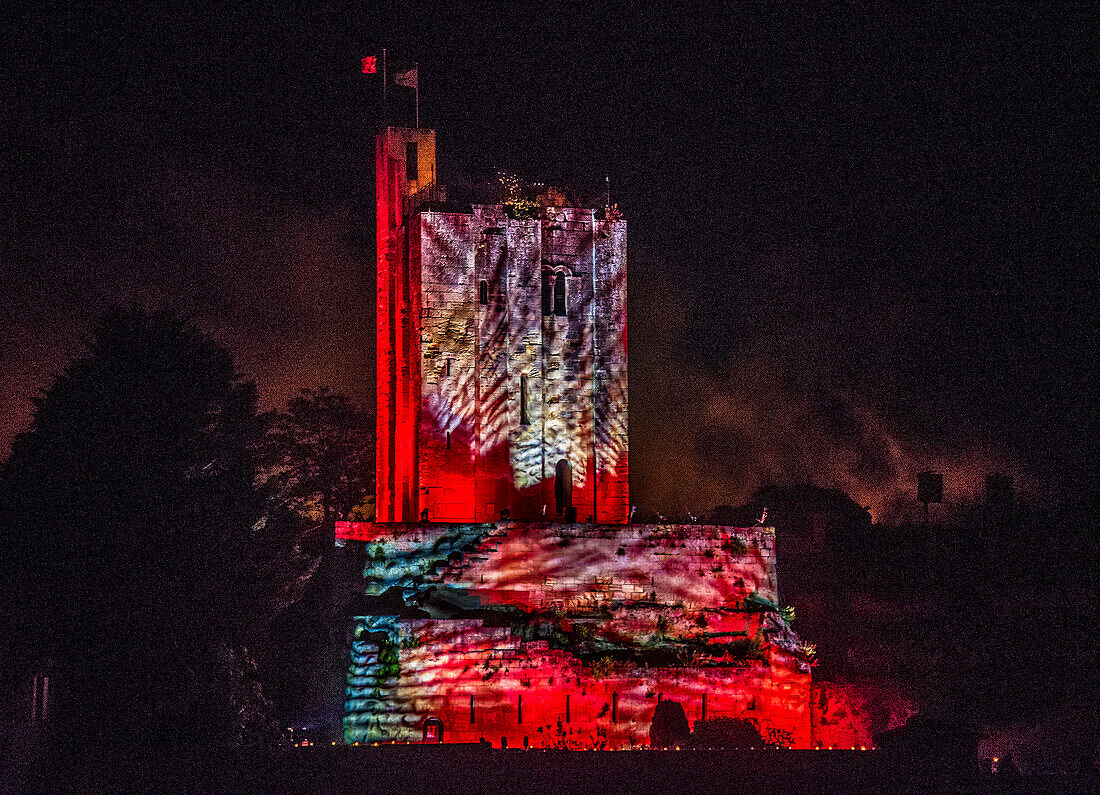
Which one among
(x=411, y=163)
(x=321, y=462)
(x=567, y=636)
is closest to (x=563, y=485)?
(x=567, y=636)

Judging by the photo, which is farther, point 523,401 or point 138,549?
point 523,401

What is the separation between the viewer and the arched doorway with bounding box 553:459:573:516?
48.2m

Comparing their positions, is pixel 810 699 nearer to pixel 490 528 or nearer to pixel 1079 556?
pixel 490 528

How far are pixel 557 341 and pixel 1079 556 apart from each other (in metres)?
29.6

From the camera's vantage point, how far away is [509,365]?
47.6 m

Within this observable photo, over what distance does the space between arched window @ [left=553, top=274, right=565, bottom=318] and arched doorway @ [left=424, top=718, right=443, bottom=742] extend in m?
14.8

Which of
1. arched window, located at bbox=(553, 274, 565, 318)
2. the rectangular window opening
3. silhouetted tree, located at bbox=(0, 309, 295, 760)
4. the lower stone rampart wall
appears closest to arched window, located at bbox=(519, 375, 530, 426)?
arched window, located at bbox=(553, 274, 565, 318)

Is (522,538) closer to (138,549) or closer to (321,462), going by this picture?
(138,549)

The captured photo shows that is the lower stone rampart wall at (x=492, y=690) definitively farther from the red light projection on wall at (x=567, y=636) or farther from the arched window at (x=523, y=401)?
the arched window at (x=523, y=401)

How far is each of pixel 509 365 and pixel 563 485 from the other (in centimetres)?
423

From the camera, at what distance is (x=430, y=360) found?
4722 cm

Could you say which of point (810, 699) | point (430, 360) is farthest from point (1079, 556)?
point (430, 360)

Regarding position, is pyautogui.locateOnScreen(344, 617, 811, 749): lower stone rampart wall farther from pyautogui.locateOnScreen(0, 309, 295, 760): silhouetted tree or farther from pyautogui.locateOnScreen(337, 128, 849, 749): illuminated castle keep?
pyautogui.locateOnScreen(0, 309, 295, 760): silhouetted tree

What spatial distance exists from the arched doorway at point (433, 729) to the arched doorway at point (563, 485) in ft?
35.5
